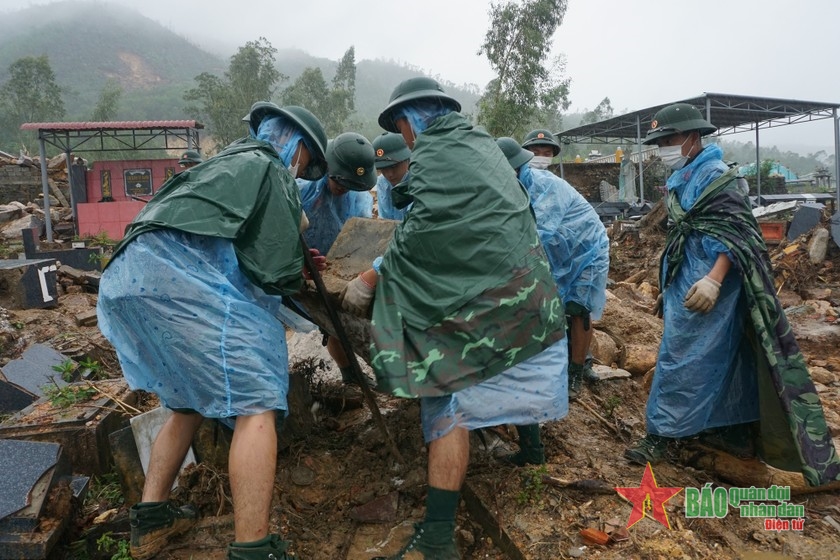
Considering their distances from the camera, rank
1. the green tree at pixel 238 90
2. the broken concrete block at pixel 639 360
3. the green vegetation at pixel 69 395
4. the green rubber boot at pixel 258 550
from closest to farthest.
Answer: the green rubber boot at pixel 258 550, the green vegetation at pixel 69 395, the broken concrete block at pixel 639 360, the green tree at pixel 238 90

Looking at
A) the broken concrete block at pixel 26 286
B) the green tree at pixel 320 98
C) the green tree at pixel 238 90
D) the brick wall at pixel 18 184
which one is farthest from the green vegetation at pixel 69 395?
the green tree at pixel 320 98

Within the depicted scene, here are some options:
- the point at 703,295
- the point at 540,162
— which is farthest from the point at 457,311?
the point at 540,162

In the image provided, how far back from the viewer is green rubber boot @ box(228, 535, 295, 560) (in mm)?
1780

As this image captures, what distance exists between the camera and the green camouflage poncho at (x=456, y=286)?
204 cm

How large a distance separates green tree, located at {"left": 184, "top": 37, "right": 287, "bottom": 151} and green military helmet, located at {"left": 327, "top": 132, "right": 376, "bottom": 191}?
28741mm

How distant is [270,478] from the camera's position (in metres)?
1.88

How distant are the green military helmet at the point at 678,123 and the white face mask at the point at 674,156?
8cm

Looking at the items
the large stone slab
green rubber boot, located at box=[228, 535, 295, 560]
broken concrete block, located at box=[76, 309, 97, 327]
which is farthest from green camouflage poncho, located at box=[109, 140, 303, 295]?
broken concrete block, located at box=[76, 309, 97, 327]

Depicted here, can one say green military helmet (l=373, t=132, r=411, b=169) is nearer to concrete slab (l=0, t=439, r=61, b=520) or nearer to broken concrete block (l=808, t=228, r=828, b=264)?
concrete slab (l=0, t=439, r=61, b=520)

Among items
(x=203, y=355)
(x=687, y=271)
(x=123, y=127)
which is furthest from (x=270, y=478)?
(x=123, y=127)

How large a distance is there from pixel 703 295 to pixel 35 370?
4919 millimetres

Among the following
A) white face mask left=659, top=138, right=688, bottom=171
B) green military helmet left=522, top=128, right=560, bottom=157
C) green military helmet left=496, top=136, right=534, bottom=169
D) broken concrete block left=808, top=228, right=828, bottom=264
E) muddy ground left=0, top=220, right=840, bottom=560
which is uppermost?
green military helmet left=522, top=128, right=560, bottom=157

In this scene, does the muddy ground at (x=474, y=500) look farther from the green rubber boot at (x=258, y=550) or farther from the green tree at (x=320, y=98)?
the green tree at (x=320, y=98)

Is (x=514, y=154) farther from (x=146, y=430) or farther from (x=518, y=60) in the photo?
(x=518, y=60)
